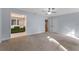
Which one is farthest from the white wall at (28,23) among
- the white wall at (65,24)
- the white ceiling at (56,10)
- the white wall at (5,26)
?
the white wall at (65,24)

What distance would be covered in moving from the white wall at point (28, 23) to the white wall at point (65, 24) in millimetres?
275

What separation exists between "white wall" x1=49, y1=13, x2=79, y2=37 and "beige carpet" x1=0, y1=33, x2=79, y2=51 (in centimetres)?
16

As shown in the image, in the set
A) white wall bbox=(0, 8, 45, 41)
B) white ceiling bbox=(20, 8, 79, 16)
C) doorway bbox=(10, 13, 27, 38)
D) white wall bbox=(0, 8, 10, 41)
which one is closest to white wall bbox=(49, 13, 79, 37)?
white ceiling bbox=(20, 8, 79, 16)

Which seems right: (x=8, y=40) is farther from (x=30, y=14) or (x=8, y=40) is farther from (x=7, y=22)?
(x=30, y=14)

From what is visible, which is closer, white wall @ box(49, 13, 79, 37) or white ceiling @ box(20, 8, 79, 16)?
white ceiling @ box(20, 8, 79, 16)

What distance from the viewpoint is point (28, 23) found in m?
2.58

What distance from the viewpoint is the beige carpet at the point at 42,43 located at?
2.29m

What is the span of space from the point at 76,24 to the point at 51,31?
2.06 ft

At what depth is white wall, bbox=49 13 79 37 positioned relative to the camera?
2.32 meters

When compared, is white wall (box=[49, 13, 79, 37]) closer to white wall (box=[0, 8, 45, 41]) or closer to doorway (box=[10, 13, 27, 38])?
white wall (box=[0, 8, 45, 41])

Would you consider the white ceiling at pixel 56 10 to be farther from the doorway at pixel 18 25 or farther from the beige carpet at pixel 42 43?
the beige carpet at pixel 42 43

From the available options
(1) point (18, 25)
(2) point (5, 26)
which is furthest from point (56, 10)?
(2) point (5, 26)

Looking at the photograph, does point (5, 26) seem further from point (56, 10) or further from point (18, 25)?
point (56, 10)
